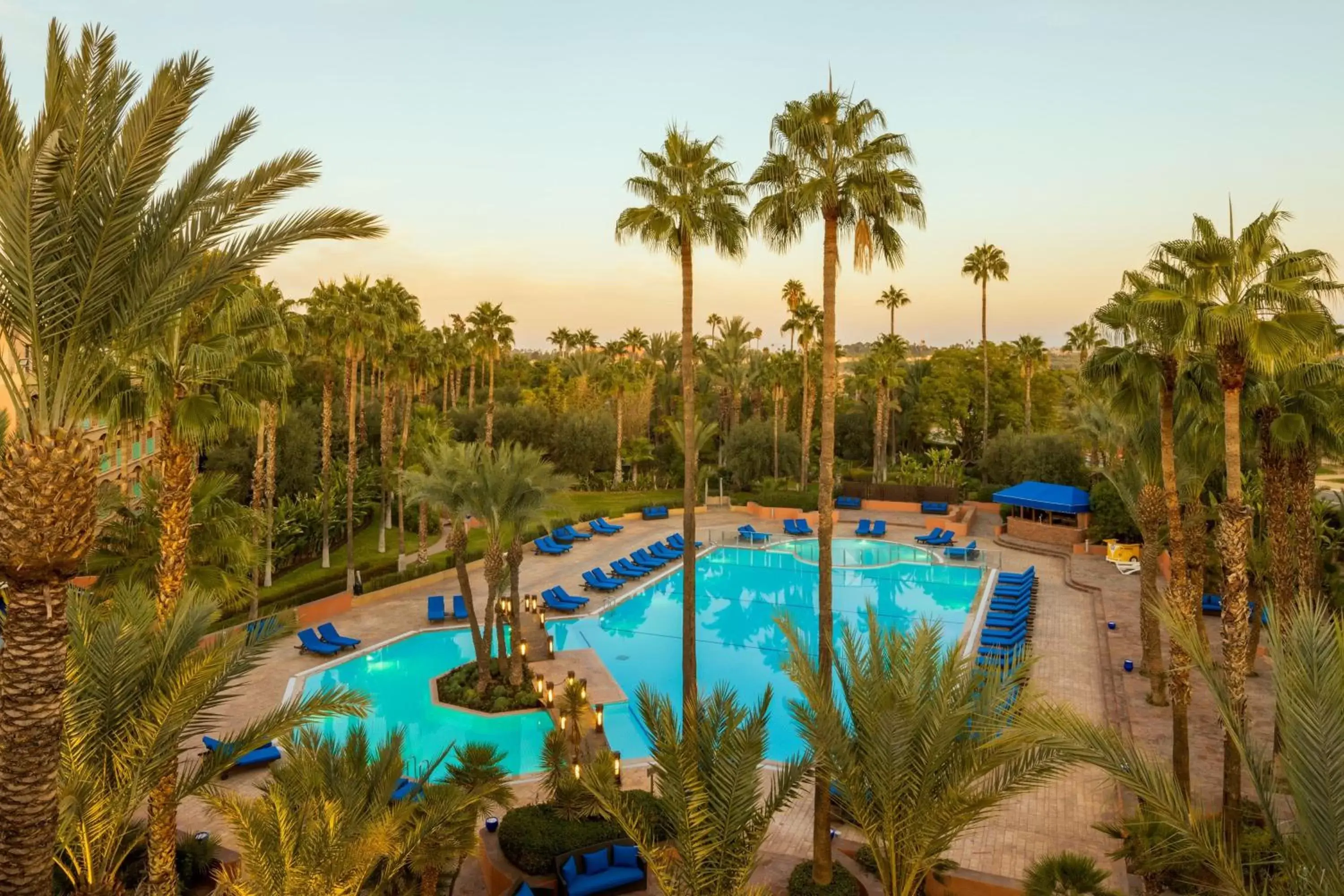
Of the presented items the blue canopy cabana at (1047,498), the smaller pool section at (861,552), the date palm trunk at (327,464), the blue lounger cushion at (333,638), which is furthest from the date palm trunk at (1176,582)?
the date palm trunk at (327,464)

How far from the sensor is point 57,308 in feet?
19.4

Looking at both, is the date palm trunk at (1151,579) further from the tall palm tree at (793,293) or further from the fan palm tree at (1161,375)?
the tall palm tree at (793,293)

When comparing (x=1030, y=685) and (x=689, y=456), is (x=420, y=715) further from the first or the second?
(x=1030, y=685)

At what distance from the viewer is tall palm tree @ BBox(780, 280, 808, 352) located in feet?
187

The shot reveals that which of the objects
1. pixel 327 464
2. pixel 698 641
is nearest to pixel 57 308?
pixel 698 641

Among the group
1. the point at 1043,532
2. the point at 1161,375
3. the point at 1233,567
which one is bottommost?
the point at 1043,532

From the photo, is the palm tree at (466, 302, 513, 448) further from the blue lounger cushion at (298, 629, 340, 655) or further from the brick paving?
the blue lounger cushion at (298, 629, 340, 655)

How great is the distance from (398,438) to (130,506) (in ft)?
105

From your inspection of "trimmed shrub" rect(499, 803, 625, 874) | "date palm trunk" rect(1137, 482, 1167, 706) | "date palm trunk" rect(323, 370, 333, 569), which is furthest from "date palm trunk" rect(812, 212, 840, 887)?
"date palm trunk" rect(323, 370, 333, 569)

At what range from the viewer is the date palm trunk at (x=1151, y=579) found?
16.1 meters

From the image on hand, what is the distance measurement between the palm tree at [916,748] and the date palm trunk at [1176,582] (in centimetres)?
436

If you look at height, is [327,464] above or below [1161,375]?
below

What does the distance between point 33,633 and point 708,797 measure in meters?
5.90

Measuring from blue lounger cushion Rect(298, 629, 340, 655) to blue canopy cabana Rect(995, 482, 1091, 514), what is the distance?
2776 centimetres
